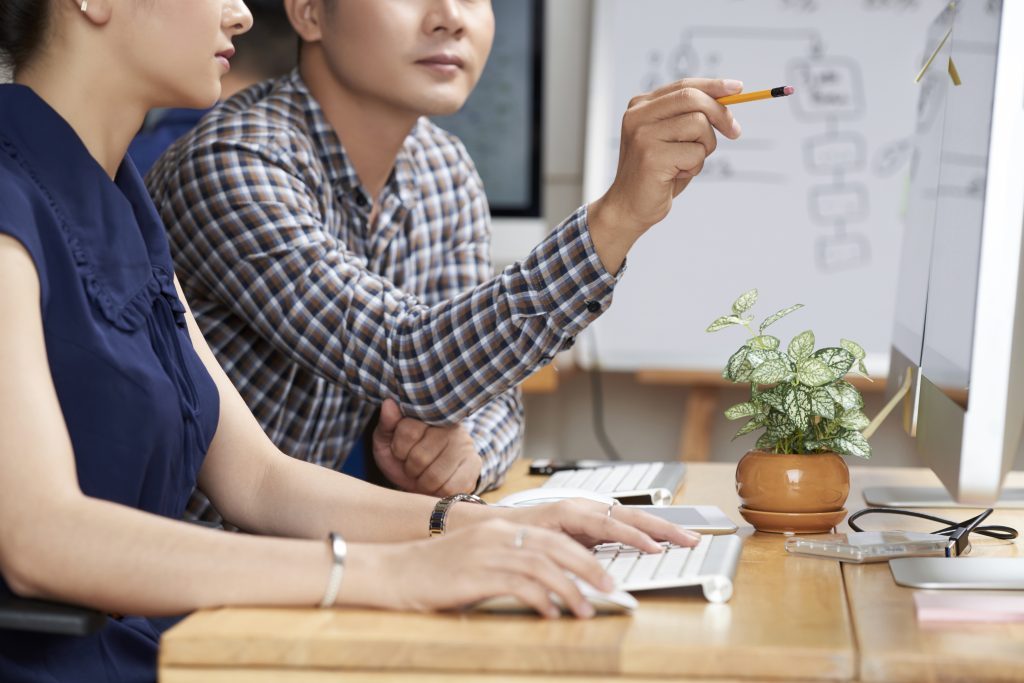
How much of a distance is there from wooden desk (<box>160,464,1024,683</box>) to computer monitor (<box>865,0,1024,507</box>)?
0.50 ft

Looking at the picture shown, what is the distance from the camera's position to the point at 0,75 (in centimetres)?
115

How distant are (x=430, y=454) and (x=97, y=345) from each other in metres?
0.51

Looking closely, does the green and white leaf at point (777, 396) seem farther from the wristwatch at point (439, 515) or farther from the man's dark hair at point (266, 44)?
the man's dark hair at point (266, 44)

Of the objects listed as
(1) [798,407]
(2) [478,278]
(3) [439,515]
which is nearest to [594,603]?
(3) [439,515]

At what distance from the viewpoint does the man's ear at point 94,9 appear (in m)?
1.08

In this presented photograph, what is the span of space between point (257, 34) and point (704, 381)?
4.00 feet

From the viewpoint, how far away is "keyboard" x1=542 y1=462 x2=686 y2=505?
1.33m

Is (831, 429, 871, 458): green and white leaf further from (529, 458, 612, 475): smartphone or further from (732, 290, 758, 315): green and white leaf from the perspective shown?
(529, 458, 612, 475): smartphone

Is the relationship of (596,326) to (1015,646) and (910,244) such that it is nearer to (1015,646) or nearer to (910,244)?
(910,244)

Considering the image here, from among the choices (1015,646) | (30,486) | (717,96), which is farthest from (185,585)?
(717,96)

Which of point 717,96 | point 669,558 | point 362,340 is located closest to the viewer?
point 669,558

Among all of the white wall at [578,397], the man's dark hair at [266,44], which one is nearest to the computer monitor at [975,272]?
the man's dark hair at [266,44]

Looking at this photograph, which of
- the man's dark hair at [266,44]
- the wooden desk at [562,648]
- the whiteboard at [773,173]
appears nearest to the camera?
the wooden desk at [562,648]

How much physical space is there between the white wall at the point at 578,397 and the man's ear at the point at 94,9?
76.2 inches
